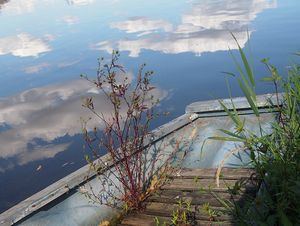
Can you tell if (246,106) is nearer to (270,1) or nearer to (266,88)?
(266,88)

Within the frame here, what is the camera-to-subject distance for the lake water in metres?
9.45

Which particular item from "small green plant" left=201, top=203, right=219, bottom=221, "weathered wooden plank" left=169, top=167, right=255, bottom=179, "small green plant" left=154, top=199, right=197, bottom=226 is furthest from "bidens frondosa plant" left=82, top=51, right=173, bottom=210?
"small green plant" left=201, top=203, right=219, bottom=221

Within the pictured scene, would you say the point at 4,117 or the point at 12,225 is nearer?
the point at 12,225

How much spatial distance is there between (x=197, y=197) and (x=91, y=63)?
13.9m

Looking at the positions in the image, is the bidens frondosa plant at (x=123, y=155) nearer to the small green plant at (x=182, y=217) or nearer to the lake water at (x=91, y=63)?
the small green plant at (x=182, y=217)

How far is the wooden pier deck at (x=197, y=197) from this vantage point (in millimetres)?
3641

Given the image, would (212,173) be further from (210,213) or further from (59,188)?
(59,188)

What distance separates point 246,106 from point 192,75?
7.75m

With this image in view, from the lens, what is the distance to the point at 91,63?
56.7 feet

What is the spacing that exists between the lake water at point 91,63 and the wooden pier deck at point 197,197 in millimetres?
2288

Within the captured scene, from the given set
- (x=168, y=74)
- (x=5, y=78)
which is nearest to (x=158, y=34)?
(x=168, y=74)

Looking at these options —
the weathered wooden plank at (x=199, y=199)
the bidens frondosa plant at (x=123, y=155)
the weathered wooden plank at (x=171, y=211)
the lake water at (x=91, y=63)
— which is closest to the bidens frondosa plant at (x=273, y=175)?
the weathered wooden plank at (x=171, y=211)

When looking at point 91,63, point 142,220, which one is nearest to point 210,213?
point 142,220

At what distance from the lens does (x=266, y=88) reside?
38.1ft
